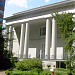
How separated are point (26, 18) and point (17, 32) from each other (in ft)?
24.6

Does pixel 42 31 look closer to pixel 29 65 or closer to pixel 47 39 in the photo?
pixel 47 39

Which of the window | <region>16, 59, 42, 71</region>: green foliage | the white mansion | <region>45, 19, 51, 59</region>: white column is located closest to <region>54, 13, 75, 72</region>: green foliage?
<region>16, 59, 42, 71</region>: green foliage

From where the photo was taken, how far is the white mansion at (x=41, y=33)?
3791 cm

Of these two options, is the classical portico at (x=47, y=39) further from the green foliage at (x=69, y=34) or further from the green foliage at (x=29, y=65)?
the green foliage at (x=69, y=34)

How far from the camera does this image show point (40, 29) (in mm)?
47156

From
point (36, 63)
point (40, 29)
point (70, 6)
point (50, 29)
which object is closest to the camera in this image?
point (36, 63)

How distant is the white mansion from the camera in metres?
37.9

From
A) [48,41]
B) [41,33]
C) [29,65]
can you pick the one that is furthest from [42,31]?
[29,65]

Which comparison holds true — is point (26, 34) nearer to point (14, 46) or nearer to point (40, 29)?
point (40, 29)

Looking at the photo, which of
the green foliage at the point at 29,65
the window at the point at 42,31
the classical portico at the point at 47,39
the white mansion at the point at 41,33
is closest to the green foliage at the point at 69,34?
the green foliage at the point at 29,65

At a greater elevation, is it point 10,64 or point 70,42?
point 70,42

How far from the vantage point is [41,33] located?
4691 cm

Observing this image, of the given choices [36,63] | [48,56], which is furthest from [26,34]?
[36,63]

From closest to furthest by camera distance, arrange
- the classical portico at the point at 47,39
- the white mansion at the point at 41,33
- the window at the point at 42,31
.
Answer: the white mansion at the point at 41,33, the classical portico at the point at 47,39, the window at the point at 42,31
